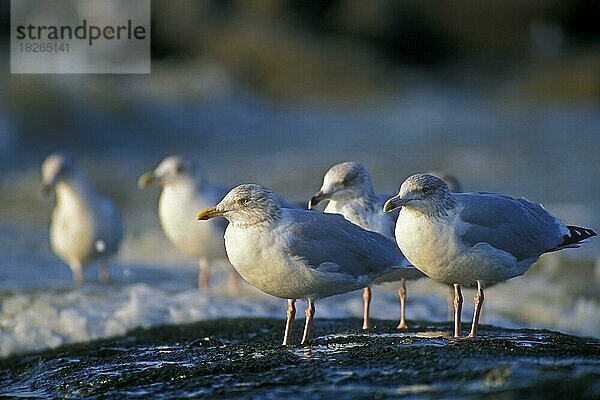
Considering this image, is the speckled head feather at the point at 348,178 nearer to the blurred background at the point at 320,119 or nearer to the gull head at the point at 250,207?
the gull head at the point at 250,207

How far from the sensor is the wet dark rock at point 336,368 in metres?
4.65

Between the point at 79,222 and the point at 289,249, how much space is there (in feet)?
15.4

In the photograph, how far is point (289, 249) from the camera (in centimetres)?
564

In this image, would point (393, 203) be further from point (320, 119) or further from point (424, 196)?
point (320, 119)

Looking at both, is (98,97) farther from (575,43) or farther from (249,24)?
(575,43)

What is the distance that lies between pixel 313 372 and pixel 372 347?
0.54 metres

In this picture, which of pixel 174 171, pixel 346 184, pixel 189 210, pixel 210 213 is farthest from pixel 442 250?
pixel 174 171

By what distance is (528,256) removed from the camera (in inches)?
236

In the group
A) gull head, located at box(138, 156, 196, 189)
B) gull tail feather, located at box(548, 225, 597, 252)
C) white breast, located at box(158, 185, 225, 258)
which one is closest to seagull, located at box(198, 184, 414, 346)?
gull tail feather, located at box(548, 225, 597, 252)

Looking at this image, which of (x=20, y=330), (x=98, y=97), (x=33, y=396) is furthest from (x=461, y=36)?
(x=33, y=396)

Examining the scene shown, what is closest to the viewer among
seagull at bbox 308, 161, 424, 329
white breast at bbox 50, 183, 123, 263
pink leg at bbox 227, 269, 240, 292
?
seagull at bbox 308, 161, 424, 329

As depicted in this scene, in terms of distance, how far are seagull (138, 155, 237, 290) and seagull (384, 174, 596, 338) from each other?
3430 millimetres

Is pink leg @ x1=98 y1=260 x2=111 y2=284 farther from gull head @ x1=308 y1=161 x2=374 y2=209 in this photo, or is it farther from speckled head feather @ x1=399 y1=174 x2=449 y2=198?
speckled head feather @ x1=399 y1=174 x2=449 y2=198

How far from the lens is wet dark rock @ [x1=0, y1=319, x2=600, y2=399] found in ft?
15.3
